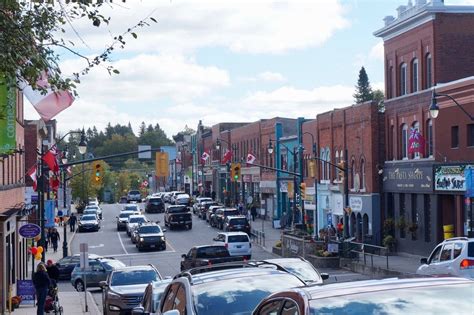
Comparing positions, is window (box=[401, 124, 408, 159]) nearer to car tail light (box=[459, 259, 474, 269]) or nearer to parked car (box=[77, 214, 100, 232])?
car tail light (box=[459, 259, 474, 269])

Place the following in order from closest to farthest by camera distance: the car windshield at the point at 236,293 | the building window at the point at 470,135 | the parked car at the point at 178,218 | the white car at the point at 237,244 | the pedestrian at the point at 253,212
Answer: the car windshield at the point at 236,293 → the building window at the point at 470,135 → the white car at the point at 237,244 → the parked car at the point at 178,218 → the pedestrian at the point at 253,212

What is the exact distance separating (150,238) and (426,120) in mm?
20021

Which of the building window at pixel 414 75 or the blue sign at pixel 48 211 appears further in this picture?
the building window at pixel 414 75

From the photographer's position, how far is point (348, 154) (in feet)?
196

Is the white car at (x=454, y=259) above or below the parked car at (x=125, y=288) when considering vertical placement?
above

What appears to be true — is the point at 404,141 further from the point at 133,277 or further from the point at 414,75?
the point at 133,277

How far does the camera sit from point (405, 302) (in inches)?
277

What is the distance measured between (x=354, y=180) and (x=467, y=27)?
1367 cm

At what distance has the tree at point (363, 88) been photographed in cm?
14662

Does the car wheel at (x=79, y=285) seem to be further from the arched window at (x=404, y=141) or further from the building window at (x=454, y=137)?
the arched window at (x=404, y=141)

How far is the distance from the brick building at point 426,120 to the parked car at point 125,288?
20001 millimetres

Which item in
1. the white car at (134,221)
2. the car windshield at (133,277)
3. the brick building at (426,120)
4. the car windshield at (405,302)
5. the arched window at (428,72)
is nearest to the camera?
the car windshield at (405,302)

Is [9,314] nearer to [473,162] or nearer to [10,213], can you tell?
[10,213]

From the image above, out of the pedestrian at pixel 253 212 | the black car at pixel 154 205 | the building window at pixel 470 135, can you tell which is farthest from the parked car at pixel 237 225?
the black car at pixel 154 205
